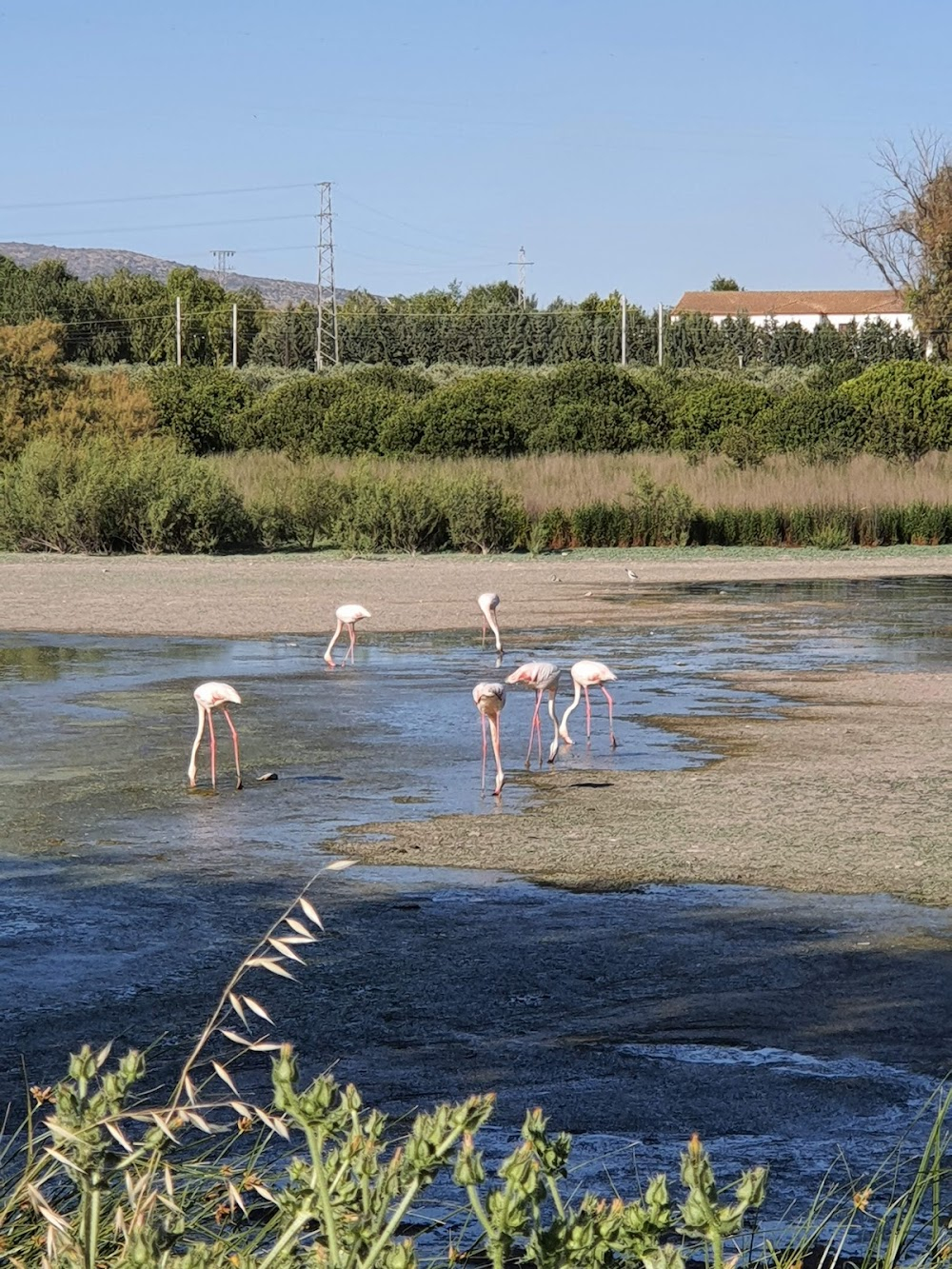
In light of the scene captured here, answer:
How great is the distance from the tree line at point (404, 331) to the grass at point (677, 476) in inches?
955

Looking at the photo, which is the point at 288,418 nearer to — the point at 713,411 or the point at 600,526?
the point at 713,411

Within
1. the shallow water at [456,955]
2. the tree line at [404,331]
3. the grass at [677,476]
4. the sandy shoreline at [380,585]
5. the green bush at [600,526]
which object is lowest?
the shallow water at [456,955]

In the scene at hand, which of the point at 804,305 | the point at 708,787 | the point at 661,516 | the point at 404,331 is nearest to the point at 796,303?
the point at 804,305

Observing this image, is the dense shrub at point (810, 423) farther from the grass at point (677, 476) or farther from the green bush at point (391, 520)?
the green bush at point (391, 520)

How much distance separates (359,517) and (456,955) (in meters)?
25.5

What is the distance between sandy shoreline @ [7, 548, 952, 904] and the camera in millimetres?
7781

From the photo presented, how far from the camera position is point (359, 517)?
3159 centimetres

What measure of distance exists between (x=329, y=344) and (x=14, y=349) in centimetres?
3666

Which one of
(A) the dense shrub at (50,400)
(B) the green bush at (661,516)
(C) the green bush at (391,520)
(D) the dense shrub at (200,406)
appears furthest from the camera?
(D) the dense shrub at (200,406)

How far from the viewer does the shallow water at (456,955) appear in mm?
4789

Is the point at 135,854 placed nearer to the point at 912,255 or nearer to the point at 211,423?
the point at 211,423

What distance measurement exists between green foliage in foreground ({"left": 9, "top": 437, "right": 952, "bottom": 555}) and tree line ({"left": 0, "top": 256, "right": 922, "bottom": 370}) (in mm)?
28157

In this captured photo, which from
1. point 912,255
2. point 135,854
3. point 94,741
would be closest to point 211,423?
point 912,255

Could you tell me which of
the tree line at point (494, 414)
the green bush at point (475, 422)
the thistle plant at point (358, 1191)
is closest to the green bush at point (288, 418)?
the tree line at point (494, 414)
